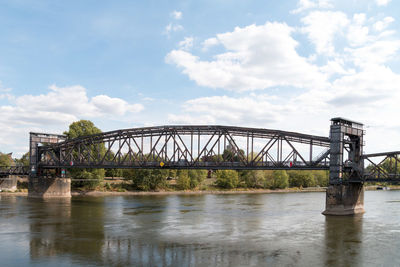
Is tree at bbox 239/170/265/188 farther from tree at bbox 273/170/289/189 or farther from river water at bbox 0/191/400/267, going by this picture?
river water at bbox 0/191/400/267

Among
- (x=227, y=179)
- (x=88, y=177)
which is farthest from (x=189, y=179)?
(x=88, y=177)

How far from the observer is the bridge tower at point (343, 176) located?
2138 inches

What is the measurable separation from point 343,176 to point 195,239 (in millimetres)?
31470

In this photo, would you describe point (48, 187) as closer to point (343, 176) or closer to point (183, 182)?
point (183, 182)

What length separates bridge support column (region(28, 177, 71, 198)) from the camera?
82938mm

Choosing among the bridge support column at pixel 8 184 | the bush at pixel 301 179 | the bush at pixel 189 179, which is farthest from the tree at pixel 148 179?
the bush at pixel 301 179

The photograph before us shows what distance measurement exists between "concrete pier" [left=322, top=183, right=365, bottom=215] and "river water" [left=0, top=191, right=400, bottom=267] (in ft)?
7.02

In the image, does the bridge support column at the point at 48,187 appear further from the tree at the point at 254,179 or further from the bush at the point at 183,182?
the tree at the point at 254,179

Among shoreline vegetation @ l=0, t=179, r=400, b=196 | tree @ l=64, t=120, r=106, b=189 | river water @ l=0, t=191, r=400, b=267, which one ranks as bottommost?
shoreline vegetation @ l=0, t=179, r=400, b=196

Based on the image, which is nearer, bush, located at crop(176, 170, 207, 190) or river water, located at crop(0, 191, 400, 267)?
river water, located at crop(0, 191, 400, 267)

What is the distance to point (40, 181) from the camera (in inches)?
3287

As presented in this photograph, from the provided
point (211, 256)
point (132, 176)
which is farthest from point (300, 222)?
point (132, 176)

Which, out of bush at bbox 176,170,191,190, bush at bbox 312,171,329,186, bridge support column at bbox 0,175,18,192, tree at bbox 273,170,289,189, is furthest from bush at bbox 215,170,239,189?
bridge support column at bbox 0,175,18,192

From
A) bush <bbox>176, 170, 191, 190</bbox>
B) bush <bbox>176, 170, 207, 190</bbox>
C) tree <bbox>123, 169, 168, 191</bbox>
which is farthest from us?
bush <bbox>176, 170, 207, 190</bbox>
